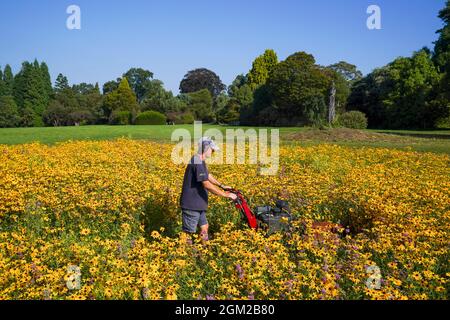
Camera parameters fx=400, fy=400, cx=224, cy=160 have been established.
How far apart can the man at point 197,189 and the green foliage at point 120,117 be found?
164ft

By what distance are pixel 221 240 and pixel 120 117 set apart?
170 feet

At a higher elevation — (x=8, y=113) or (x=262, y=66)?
(x=262, y=66)

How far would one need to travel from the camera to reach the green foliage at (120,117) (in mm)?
53750

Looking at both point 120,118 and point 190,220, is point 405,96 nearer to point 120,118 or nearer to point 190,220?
point 120,118

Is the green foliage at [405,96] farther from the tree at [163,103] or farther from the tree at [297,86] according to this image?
the tree at [163,103]

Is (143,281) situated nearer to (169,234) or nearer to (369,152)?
(169,234)

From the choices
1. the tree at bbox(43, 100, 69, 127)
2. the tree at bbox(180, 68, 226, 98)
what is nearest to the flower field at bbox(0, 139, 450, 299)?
the tree at bbox(43, 100, 69, 127)

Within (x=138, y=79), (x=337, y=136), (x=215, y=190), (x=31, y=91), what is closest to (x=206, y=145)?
(x=215, y=190)

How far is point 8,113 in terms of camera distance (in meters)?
53.2

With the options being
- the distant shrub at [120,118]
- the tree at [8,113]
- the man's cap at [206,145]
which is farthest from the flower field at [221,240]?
the tree at [8,113]

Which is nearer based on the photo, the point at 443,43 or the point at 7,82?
the point at 443,43

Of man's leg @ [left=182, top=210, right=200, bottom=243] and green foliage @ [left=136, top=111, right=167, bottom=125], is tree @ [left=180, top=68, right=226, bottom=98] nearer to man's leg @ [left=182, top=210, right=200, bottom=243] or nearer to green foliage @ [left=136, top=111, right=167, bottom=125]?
green foliage @ [left=136, top=111, right=167, bottom=125]

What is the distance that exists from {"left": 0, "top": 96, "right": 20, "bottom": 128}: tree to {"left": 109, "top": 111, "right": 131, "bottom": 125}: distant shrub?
12689mm

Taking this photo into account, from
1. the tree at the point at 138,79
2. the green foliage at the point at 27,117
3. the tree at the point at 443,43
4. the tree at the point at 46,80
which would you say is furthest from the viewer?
the tree at the point at 138,79
